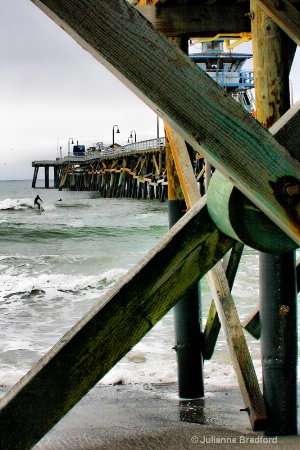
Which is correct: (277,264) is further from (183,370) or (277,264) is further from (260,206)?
(183,370)

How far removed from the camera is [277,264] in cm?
246

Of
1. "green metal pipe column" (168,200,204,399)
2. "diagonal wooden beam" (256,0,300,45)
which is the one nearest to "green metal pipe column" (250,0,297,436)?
"diagonal wooden beam" (256,0,300,45)

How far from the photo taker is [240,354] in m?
2.77

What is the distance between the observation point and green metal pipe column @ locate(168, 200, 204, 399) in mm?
3678

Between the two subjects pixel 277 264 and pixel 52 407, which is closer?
pixel 52 407

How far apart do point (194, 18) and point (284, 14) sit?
1829 mm

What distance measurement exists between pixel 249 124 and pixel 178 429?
2040 mm

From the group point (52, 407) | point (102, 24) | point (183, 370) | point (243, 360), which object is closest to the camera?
point (102, 24)

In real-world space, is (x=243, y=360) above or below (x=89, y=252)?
above

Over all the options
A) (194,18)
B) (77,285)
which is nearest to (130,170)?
(77,285)

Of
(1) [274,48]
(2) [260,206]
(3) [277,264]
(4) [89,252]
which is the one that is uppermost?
(1) [274,48]

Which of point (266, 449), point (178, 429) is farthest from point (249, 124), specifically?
point (178, 429)

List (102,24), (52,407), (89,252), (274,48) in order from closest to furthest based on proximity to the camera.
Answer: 1. (102,24)
2. (52,407)
3. (274,48)
4. (89,252)

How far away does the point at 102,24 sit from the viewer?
122 cm
